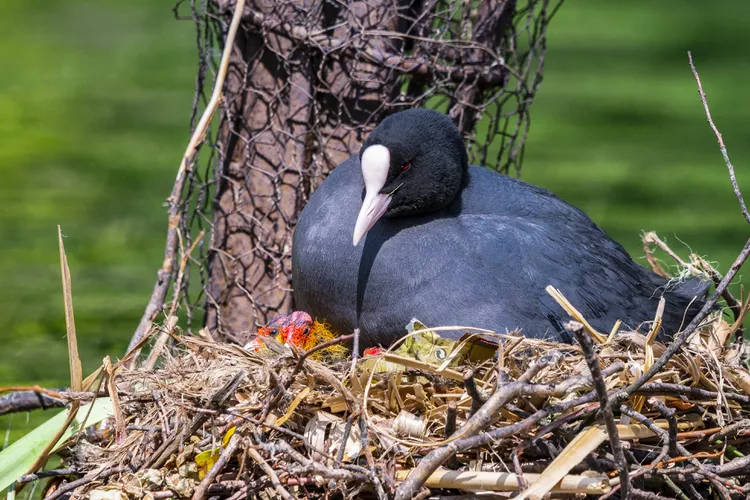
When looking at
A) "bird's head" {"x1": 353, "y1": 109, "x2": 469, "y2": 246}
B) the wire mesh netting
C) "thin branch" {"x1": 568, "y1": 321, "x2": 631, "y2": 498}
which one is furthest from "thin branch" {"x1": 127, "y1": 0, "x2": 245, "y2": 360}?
"thin branch" {"x1": 568, "y1": 321, "x2": 631, "y2": 498}

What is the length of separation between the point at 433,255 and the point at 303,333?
42 centimetres

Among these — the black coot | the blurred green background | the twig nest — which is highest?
the black coot

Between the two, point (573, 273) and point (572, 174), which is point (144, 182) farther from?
point (573, 273)

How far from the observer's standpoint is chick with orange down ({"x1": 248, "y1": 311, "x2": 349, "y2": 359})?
112 inches

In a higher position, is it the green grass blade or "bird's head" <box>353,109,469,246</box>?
"bird's head" <box>353,109,469,246</box>

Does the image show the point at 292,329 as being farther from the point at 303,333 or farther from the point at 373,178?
the point at 373,178

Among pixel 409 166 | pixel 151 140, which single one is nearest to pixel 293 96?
pixel 409 166

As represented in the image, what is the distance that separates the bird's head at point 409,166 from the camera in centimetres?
283

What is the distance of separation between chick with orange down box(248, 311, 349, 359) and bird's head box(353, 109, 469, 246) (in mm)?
322

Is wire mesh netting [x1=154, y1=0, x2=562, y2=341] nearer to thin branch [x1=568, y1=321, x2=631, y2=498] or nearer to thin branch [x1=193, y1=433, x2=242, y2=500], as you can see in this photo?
thin branch [x1=193, y1=433, x2=242, y2=500]

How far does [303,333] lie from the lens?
2.92 m

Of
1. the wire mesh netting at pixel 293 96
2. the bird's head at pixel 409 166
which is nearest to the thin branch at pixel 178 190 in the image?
the wire mesh netting at pixel 293 96

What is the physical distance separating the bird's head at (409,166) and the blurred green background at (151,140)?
1893mm

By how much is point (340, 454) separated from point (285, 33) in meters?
1.61
